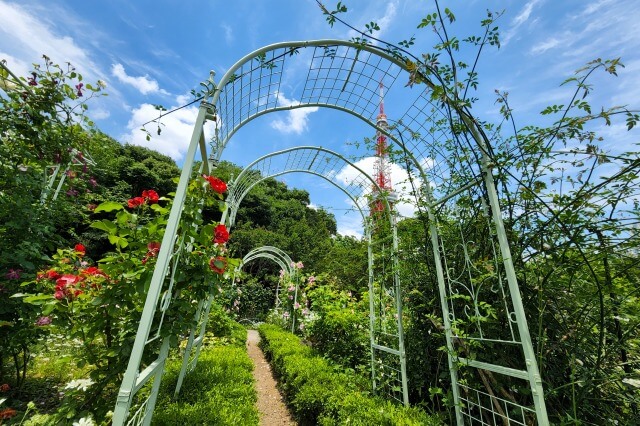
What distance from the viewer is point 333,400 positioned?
2.48 metres

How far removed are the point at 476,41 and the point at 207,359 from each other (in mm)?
4182

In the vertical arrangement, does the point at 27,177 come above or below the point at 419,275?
above

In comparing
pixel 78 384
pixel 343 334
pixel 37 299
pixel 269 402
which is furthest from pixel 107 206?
pixel 343 334

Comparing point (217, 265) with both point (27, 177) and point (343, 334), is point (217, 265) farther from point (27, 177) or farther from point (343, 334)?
point (343, 334)

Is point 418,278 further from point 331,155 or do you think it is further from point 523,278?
point 331,155

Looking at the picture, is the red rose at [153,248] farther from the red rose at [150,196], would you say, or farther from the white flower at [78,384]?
the white flower at [78,384]

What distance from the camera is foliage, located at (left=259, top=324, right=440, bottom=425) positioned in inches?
83.9

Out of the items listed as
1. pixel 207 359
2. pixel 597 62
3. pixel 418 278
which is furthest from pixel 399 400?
pixel 597 62

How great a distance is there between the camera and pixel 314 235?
20797 mm

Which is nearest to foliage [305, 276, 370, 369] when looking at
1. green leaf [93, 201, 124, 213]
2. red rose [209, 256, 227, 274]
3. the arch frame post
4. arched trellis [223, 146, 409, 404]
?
arched trellis [223, 146, 409, 404]

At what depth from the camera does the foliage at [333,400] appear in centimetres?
213

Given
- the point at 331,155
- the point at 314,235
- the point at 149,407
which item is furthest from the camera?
the point at 314,235

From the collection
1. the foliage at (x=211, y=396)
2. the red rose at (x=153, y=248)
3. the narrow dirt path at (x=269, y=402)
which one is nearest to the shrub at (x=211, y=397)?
the foliage at (x=211, y=396)

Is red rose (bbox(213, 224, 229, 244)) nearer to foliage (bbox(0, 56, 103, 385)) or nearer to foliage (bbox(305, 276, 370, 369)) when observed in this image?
foliage (bbox(0, 56, 103, 385))
